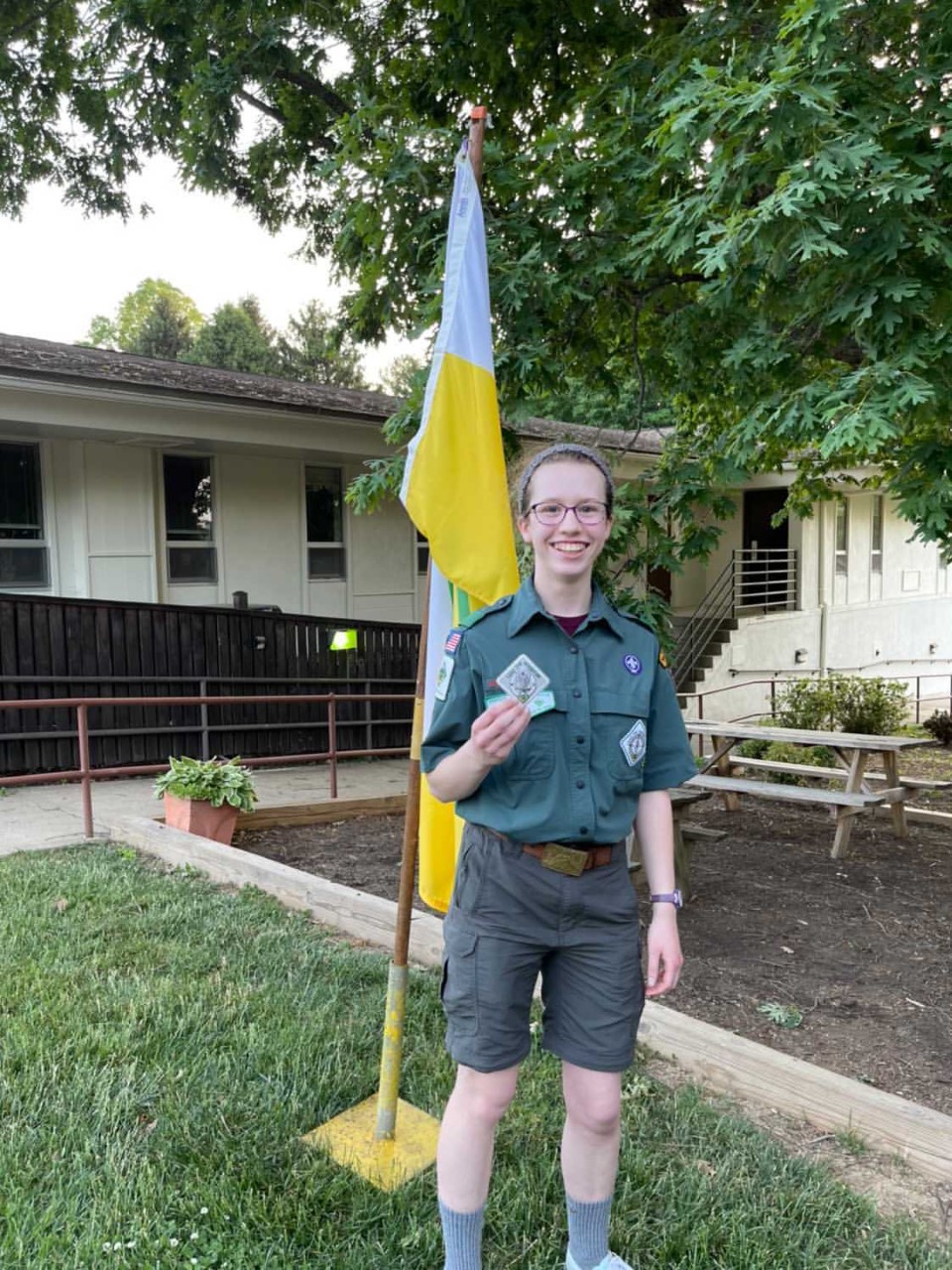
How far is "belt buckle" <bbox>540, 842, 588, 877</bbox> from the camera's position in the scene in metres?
1.89

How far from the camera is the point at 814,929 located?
4.95m

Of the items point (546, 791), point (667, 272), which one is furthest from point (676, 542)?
point (546, 791)

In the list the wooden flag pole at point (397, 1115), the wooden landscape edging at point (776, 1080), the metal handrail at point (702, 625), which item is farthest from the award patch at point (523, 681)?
the metal handrail at point (702, 625)

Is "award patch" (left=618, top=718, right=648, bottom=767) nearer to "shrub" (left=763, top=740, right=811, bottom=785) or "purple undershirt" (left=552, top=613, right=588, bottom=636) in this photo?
"purple undershirt" (left=552, top=613, right=588, bottom=636)

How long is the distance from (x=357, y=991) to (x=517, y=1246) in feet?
5.21

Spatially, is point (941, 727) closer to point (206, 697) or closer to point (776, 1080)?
point (206, 697)

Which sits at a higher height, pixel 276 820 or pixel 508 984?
pixel 508 984

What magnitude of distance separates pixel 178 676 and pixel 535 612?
27.2ft

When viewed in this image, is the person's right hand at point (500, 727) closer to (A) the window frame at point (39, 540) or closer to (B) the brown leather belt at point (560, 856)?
(B) the brown leather belt at point (560, 856)

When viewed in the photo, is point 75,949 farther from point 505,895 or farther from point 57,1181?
point 505,895

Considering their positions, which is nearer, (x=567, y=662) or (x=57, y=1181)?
(x=567, y=662)

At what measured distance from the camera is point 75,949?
4.02m

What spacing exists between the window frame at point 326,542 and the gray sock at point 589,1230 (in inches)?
387

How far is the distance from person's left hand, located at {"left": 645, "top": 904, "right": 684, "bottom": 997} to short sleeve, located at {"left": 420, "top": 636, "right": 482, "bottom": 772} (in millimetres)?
613
